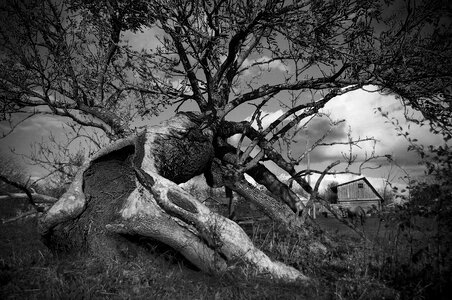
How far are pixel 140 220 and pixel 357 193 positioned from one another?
36.6 meters

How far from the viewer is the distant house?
34.0 metres

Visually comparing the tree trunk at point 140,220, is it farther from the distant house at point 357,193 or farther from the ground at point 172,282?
the distant house at point 357,193

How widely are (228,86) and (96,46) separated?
152 inches

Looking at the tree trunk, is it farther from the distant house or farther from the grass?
the distant house

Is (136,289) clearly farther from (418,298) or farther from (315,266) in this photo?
(418,298)

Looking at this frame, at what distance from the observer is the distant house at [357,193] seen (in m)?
34.0

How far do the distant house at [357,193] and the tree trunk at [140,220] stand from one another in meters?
34.8

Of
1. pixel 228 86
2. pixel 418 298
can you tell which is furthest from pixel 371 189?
pixel 418 298

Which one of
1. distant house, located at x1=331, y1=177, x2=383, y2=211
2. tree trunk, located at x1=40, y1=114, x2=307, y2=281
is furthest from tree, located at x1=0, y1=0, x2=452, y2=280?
distant house, located at x1=331, y1=177, x2=383, y2=211

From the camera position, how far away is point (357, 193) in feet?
114

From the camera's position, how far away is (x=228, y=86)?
705 centimetres

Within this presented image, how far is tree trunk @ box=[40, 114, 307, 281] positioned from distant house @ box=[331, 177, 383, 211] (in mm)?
34834

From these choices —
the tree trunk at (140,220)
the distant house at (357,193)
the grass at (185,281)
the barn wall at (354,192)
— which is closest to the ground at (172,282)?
the grass at (185,281)

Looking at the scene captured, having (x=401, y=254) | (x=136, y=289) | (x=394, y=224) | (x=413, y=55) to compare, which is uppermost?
(x=413, y=55)
